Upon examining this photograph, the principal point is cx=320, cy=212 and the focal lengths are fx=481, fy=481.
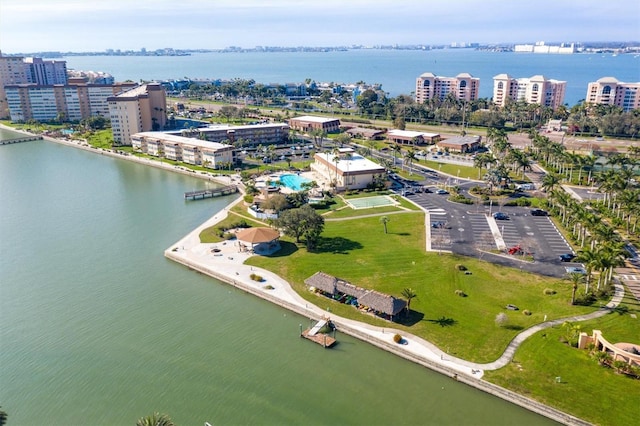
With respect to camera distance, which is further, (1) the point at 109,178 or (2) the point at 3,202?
(1) the point at 109,178

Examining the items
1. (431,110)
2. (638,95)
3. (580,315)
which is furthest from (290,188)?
(638,95)

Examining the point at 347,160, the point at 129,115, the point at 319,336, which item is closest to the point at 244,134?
the point at 129,115

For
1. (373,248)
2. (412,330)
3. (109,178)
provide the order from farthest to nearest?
(109,178) < (373,248) < (412,330)

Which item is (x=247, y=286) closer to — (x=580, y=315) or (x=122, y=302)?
(x=122, y=302)

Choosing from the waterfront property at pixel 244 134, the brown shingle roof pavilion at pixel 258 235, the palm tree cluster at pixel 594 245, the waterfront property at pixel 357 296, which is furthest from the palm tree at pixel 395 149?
the waterfront property at pixel 357 296

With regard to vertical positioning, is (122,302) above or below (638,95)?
below

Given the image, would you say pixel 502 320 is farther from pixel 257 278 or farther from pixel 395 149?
pixel 395 149
